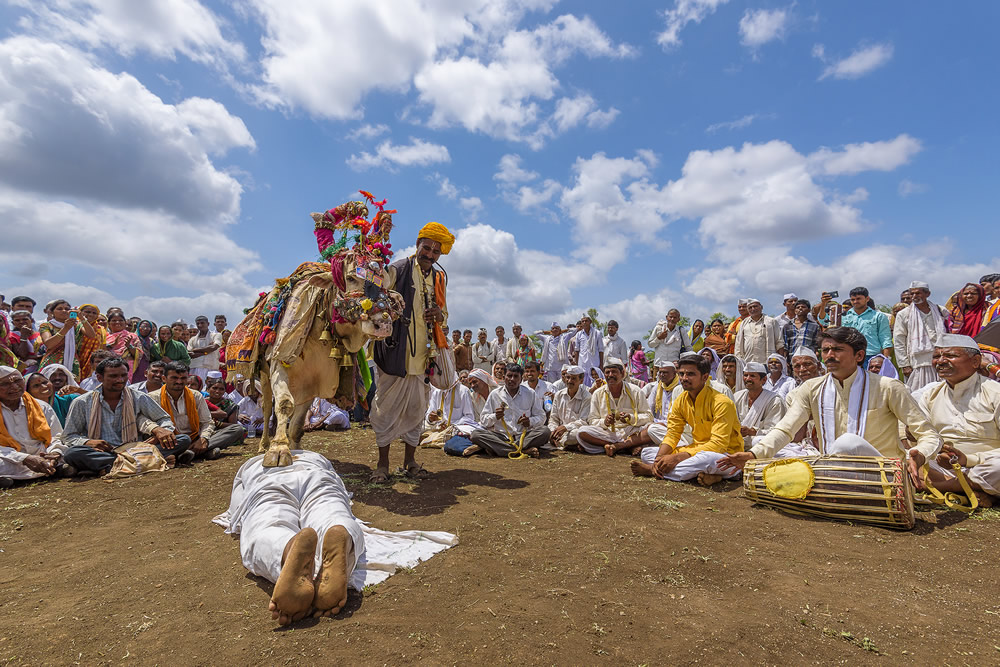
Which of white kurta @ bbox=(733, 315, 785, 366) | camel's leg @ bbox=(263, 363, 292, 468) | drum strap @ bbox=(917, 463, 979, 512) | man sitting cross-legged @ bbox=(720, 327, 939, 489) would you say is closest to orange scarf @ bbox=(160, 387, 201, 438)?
camel's leg @ bbox=(263, 363, 292, 468)

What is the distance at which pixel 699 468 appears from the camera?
18.1 ft

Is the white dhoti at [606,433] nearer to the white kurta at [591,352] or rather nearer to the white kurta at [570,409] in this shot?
the white kurta at [570,409]

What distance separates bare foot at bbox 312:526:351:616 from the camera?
261 cm

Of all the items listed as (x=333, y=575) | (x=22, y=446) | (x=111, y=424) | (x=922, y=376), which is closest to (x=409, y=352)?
(x=333, y=575)

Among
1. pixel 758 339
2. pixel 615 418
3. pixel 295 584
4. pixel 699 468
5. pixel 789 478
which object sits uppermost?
pixel 758 339

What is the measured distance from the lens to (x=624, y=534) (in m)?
3.88

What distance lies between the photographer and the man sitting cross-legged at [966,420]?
4.52 m

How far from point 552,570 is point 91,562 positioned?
297 centimetres

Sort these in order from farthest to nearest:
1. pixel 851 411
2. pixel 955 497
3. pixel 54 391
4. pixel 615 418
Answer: pixel 615 418
pixel 54 391
pixel 851 411
pixel 955 497

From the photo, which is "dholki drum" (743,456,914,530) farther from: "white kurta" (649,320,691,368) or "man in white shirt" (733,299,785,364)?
"white kurta" (649,320,691,368)

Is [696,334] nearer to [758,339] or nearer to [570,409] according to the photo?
[758,339]

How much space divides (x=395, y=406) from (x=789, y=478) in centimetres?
368

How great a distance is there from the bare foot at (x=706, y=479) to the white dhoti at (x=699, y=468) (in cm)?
3

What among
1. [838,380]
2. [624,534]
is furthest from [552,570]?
[838,380]
